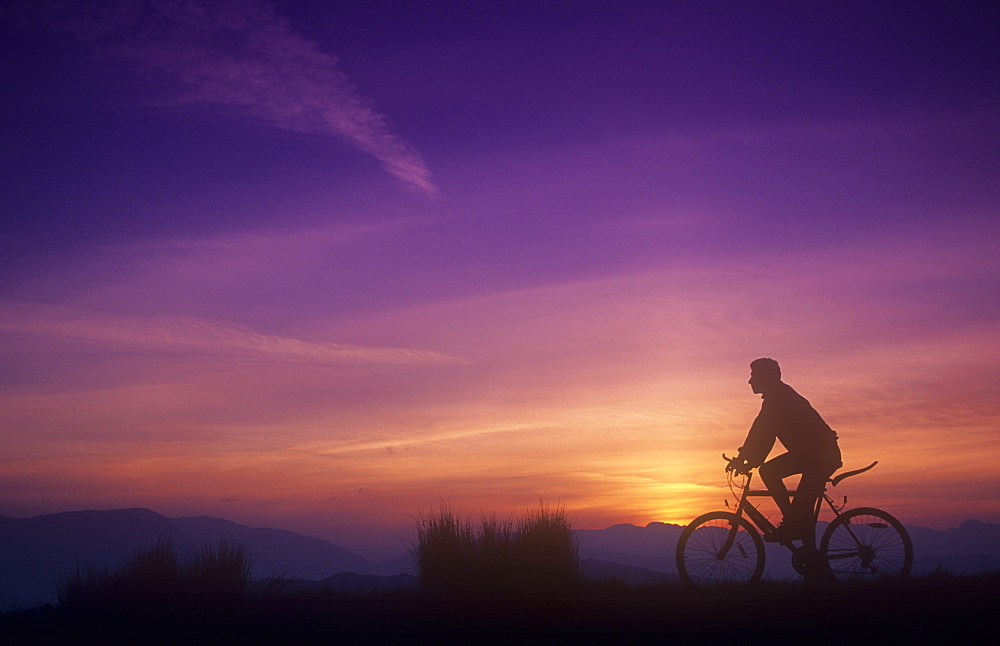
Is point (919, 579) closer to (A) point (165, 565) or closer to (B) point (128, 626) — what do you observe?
(B) point (128, 626)

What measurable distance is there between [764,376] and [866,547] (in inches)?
103

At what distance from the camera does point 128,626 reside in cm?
1010

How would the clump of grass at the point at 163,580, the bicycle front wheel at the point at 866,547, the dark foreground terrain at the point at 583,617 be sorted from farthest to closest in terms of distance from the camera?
the clump of grass at the point at 163,580, the bicycle front wheel at the point at 866,547, the dark foreground terrain at the point at 583,617

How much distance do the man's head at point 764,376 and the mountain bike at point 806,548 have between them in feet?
4.75

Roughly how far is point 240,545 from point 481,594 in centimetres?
516

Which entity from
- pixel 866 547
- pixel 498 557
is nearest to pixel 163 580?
pixel 498 557

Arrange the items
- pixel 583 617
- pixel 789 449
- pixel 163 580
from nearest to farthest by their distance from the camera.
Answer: pixel 583 617 < pixel 789 449 < pixel 163 580

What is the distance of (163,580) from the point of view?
→ 42.6 ft

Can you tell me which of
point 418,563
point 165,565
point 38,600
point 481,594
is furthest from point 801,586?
point 38,600

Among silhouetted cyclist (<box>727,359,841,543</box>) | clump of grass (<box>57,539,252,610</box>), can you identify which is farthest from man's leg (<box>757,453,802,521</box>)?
clump of grass (<box>57,539,252,610</box>)

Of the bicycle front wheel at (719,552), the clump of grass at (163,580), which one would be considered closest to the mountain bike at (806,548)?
the bicycle front wheel at (719,552)

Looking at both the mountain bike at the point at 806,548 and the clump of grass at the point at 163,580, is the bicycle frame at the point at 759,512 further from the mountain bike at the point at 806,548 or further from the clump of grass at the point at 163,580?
the clump of grass at the point at 163,580

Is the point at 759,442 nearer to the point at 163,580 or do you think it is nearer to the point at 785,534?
the point at 785,534

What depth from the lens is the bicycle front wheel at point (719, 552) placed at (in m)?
10.5
